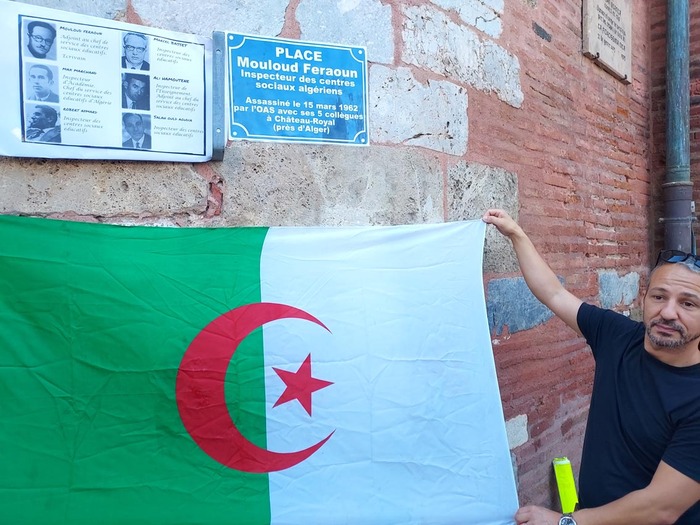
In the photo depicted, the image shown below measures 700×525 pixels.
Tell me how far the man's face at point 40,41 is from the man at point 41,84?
5cm

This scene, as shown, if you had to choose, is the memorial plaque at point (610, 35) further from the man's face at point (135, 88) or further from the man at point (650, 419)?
the man's face at point (135, 88)

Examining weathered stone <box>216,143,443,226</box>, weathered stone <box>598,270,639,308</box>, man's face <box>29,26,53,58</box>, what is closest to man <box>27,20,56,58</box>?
man's face <box>29,26,53,58</box>

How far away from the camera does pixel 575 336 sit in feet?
12.7

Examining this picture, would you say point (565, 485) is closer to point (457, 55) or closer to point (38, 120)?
point (457, 55)

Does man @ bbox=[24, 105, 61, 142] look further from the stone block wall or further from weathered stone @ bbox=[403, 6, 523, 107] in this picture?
weathered stone @ bbox=[403, 6, 523, 107]

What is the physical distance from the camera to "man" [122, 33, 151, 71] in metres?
2.05

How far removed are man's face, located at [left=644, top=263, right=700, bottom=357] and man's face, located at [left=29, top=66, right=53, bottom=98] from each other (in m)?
1.98

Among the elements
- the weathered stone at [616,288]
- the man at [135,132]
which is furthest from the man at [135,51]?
the weathered stone at [616,288]

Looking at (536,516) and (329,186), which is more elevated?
(329,186)

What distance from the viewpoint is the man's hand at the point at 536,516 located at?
198 cm

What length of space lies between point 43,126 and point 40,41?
0.25 meters

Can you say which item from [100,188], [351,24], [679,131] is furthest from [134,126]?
[679,131]

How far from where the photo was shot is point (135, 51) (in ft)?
6.76

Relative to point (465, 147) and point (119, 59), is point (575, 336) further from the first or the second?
point (119, 59)
